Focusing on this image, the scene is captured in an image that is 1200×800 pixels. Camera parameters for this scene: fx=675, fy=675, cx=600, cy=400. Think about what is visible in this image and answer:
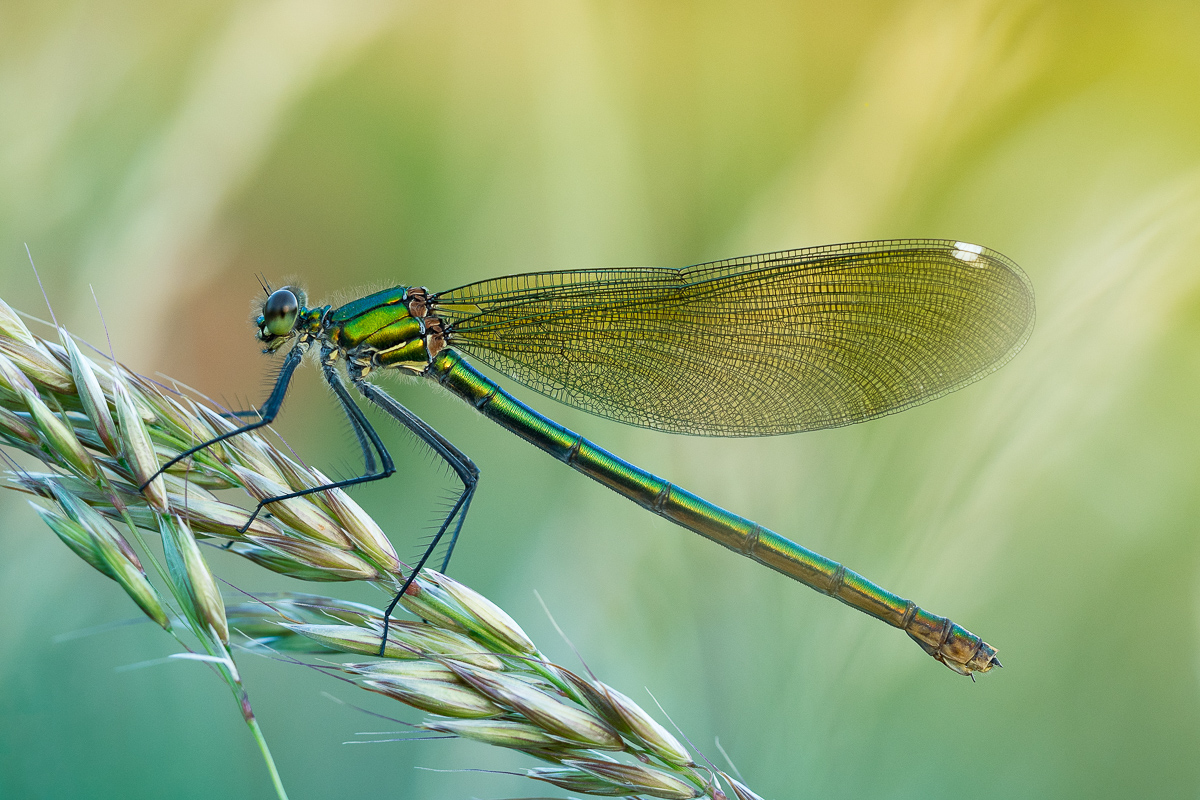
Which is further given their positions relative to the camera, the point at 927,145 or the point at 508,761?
the point at 927,145

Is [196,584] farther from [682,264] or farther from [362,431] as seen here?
[682,264]

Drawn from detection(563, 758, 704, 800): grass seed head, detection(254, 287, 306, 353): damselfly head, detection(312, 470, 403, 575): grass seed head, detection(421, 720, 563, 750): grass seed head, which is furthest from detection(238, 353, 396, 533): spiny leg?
detection(563, 758, 704, 800): grass seed head

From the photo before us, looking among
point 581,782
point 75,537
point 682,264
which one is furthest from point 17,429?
point 682,264

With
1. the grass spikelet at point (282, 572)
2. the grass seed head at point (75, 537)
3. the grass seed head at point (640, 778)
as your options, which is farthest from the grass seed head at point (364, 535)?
the grass seed head at point (640, 778)

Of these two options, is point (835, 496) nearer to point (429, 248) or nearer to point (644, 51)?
point (429, 248)

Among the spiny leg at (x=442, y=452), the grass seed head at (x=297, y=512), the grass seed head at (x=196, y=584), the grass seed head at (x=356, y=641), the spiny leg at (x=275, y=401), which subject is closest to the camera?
the grass seed head at (x=196, y=584)

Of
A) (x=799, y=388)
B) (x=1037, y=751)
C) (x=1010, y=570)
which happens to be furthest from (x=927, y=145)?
(x=1037, y=751)

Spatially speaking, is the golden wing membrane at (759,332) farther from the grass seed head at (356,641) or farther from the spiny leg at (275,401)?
the grass seed head at (356,641)
